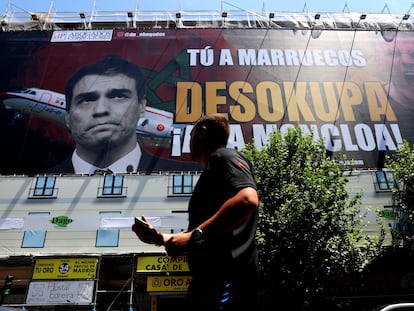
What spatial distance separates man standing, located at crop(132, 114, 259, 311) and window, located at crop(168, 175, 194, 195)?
42.7ft

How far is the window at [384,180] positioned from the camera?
586 inches

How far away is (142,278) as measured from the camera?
13.1m

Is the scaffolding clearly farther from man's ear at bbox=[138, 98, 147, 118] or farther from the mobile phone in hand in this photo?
the mobile phone in hand

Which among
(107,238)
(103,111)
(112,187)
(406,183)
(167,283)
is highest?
(103,111)

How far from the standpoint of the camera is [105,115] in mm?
15922

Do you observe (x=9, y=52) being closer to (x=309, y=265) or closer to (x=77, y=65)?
(x=77, y=65)

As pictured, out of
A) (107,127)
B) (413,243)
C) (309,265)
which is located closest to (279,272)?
(309,265)

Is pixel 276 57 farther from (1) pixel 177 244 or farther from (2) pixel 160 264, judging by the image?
(1) pixel 177 244

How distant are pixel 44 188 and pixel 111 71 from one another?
21.3 ft

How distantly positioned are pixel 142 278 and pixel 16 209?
236 inches

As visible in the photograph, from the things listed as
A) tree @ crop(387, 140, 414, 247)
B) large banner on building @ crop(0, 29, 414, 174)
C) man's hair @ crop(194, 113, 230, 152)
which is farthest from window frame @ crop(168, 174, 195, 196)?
man's hair @ crop(194, 113, 230, 152)

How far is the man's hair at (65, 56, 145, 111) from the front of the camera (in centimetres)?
1680

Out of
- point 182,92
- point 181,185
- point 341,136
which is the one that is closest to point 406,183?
point 341,136

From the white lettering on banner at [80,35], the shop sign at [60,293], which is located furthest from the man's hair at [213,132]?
the white lettering on banner at [80,35]
